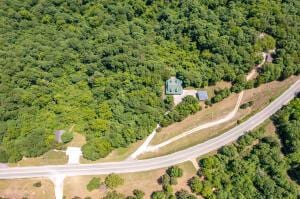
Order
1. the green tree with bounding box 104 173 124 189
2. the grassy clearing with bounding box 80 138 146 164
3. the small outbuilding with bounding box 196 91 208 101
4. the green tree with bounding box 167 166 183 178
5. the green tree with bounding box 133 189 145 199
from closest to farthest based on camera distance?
the green tree with bounding box 133 189 145 199 → the green tree with bounding box 104 173 124 189 → the green tree with bounding box 167 166 183 178 → the grassy clearing with bounding box 80 138 146 164 → the small outbuilding with bounding box 196 91 208 101

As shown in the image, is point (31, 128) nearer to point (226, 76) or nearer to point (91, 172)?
point (91, 172)

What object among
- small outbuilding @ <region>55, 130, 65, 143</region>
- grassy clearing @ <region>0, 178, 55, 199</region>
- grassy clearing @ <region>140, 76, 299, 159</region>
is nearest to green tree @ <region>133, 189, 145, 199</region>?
grassy clearing @ <region>140, 76, 299, 159</region>

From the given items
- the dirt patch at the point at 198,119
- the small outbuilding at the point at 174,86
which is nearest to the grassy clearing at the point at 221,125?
the dirt patch at the point at 198,119

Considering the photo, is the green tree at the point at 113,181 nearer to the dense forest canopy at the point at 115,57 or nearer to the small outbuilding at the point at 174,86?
the dense forest canopy at the point at 115,57

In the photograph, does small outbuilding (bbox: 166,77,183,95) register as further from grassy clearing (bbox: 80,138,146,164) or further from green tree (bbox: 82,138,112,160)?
green tree (bbox: 82,138,112,160)

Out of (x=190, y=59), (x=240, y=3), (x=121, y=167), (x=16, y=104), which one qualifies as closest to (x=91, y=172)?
(x=121, y=167)

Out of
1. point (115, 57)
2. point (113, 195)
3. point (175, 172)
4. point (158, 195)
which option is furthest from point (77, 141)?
point (115, 57)
